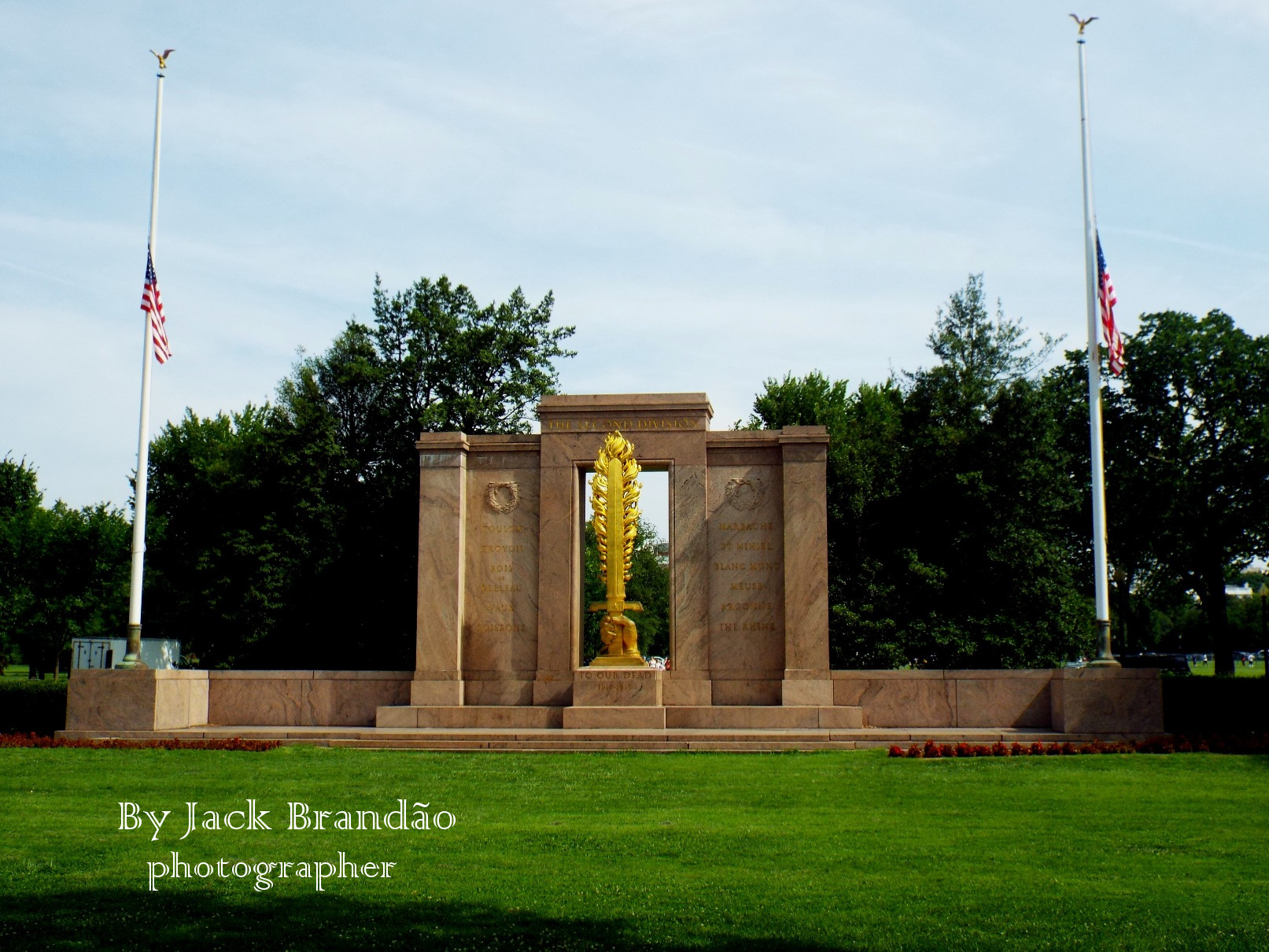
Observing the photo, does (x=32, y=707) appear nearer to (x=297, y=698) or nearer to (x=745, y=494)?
(x=297, y=698)

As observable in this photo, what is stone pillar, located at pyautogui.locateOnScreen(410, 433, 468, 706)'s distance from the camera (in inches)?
1016

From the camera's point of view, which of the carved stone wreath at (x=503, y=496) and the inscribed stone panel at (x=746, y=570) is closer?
the inscribed stone panel at (x=746, y=570)

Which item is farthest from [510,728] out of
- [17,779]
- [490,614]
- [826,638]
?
[17,779]

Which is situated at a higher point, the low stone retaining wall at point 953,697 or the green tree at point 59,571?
the green tree at point 59,571

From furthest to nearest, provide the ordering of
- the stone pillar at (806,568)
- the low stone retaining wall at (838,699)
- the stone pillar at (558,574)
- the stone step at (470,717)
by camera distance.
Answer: the stone pillar at (558,574) → the stone pillar at (806,568) → the stone step at (470,717) → the low stone retaining wall at (838,699)

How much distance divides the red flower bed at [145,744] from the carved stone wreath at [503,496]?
7.39 meters

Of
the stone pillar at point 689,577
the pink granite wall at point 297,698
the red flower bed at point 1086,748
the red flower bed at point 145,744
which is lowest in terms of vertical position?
the red flower bed at point 145,744

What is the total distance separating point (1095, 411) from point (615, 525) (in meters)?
9.84

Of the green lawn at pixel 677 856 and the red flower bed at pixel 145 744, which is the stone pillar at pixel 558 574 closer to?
the red flower bed at pixel 145 744

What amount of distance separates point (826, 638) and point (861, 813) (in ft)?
36.9

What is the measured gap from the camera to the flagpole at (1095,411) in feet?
74.1

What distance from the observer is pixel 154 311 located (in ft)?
80.5

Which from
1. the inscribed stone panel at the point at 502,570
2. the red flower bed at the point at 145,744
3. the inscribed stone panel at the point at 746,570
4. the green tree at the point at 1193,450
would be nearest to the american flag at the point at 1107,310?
the inscribed stone panel at the point at 746,570

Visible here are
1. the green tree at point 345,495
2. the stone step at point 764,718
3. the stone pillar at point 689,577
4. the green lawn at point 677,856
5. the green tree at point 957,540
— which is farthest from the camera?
the green tree at point 345,495
